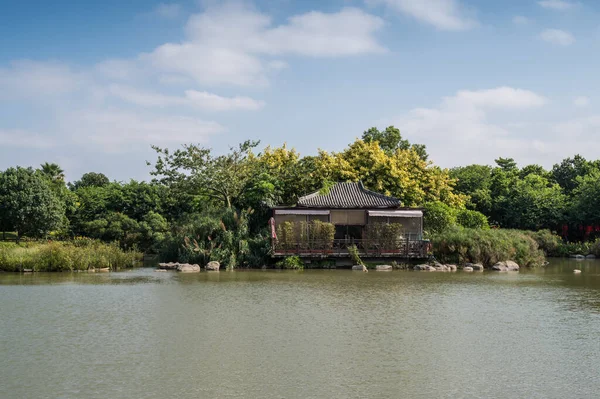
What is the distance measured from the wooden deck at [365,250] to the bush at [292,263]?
0.19m

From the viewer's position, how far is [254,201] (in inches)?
1212

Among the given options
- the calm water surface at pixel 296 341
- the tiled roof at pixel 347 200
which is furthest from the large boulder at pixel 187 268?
the tiled roof at pixel 347 200

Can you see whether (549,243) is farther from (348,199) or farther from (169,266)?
(169,266)

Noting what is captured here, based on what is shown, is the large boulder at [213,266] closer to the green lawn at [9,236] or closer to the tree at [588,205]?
the green lawn at [9,236]

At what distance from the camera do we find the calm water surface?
9.10 meters

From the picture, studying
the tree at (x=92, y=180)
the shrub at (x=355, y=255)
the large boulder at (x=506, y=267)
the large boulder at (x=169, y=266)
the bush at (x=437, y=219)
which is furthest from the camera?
the tree at (x=92, y=180)

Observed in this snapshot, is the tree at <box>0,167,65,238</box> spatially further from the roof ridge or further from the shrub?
the shrub

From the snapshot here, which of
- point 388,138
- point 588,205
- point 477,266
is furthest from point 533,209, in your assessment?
point 477,266

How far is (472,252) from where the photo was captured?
93.2 feet

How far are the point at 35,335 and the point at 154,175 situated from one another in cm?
2064

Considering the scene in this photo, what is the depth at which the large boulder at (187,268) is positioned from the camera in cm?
2622

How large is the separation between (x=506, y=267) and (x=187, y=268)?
14.6 meters

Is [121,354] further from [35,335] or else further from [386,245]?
[386,245]

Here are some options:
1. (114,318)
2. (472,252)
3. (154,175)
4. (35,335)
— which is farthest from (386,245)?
(35,335)
